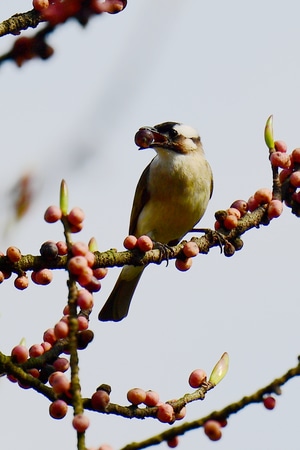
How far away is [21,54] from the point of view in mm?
2658

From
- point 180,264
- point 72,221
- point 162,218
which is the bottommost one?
point 72,221

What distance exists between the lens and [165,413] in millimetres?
3178

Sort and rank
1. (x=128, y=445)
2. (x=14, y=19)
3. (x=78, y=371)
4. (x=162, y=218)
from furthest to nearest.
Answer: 1. (x=162, y=218)
2. (x=14, y=19)
3. (x=78, y=371)
4. (x=128, y=445)

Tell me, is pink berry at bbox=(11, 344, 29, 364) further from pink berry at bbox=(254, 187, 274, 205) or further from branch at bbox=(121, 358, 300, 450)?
pink berry at bbox=(254, 187, 274, 205)

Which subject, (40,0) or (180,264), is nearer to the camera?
(40,0)

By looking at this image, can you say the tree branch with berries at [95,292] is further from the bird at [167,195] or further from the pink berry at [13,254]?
the bird at [167,195]

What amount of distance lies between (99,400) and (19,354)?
0.41m

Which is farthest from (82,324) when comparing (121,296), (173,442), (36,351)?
(121,296)

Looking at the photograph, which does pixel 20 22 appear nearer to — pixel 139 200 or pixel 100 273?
pixel 100 273

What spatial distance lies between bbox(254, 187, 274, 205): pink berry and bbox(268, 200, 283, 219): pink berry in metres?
0.04

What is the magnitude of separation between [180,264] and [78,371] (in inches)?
82.5

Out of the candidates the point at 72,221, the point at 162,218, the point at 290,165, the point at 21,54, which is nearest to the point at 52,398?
the point at 72,221

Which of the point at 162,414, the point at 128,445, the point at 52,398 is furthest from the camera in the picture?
the point at 162,414

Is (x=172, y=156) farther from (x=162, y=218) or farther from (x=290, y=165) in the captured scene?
(x=290, y=165)
